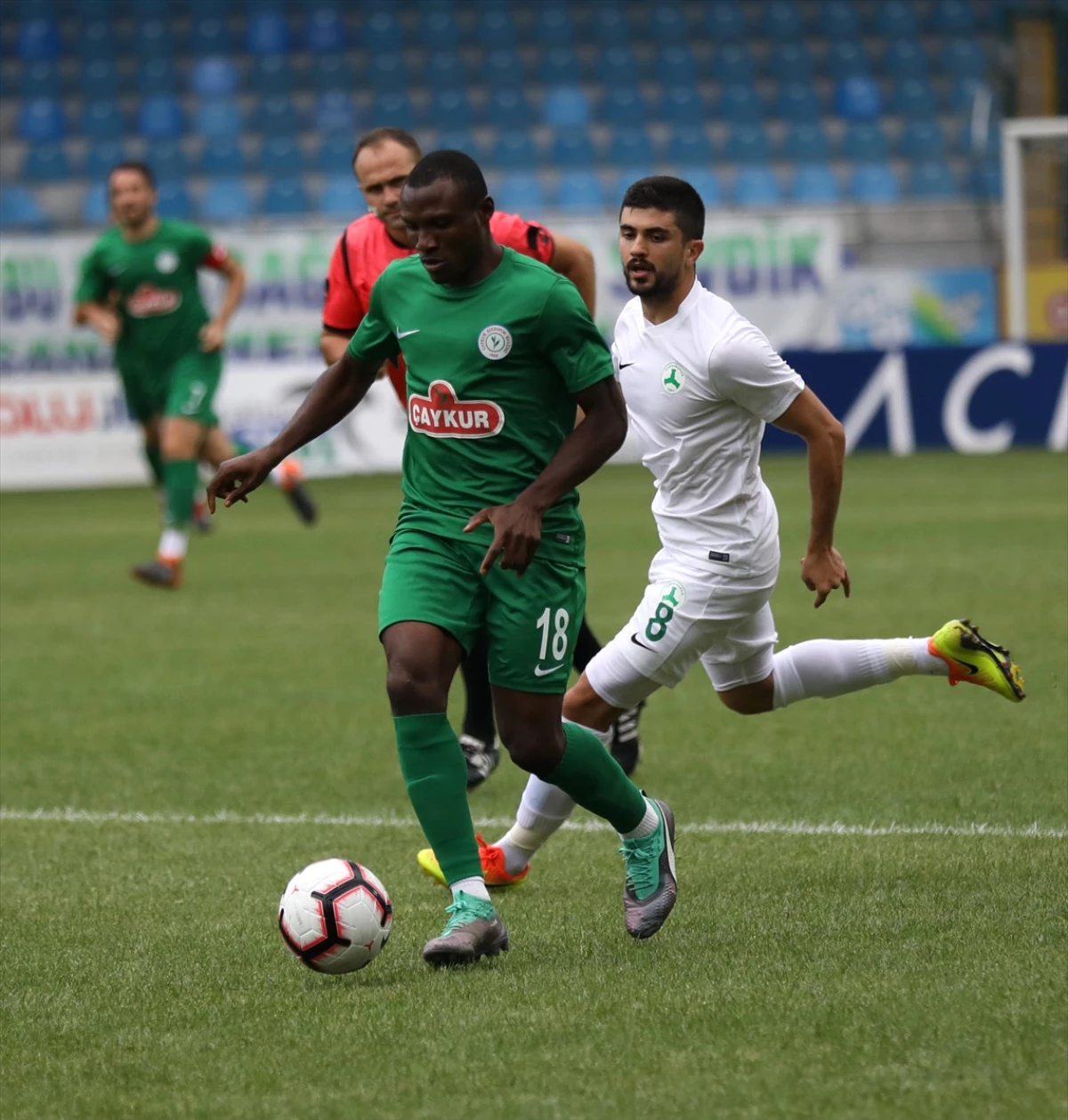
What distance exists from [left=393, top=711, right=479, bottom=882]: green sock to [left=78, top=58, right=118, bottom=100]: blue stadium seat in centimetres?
2348

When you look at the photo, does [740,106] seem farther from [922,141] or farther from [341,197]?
[341,197]

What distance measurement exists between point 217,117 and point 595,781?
22.7 meters

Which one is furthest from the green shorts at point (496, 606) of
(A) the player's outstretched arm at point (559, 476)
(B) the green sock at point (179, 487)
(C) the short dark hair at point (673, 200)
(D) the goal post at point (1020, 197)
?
(D) the goal post at point (1020, 197)

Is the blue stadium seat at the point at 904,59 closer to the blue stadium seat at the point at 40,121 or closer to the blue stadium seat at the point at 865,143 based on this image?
the blue stadium seat at the point at 865,143

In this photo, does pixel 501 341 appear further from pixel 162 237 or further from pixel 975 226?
pixel 975 226

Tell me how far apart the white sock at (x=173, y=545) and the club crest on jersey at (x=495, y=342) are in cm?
818

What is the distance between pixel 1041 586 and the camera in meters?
11.0

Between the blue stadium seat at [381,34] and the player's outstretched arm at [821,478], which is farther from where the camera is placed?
the blue stadium seat at [381,34]

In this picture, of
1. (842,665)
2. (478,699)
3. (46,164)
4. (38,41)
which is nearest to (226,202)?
(46,164)

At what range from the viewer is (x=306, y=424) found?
4.68 m

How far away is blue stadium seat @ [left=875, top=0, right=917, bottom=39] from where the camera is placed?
27078 millimetres

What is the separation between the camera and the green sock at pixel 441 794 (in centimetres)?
439

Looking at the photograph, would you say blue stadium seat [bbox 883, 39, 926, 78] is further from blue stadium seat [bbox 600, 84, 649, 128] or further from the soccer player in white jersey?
the soccer player in white jersey

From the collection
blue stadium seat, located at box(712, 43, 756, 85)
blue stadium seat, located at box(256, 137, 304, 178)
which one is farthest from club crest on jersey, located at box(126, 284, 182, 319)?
blue stadium seat, located at box(712, 43, 756, 85)
